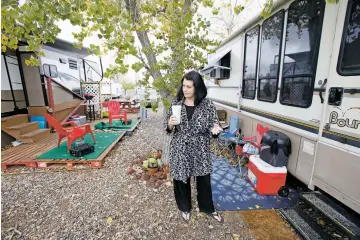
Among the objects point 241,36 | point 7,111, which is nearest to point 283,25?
point 241,36

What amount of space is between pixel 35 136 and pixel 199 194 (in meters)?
4.94

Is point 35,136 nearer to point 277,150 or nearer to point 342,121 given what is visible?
point 277,150

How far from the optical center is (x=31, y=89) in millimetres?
6250

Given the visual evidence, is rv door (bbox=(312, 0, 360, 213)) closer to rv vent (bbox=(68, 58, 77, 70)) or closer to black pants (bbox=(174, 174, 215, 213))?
black pants (bbox=(174, 174, 215, 213))

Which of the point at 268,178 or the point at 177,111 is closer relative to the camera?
the point at 177,111

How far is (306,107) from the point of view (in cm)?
301

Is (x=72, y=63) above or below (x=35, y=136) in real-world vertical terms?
above

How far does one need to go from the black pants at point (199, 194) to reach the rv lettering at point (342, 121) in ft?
5.85

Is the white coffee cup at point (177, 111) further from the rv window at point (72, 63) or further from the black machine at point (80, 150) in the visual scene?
the rv window at point (72, 63)

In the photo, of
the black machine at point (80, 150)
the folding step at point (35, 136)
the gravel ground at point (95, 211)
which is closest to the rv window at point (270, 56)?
the gravel ground at point (95, 211)

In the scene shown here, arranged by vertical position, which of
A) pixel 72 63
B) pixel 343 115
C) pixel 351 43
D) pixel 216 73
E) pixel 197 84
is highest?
pixel 72 63

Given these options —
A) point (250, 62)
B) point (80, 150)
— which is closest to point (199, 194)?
point (80, 150)

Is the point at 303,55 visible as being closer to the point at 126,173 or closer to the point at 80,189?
the point at 126,173

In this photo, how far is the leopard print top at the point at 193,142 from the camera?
2.46 meters
